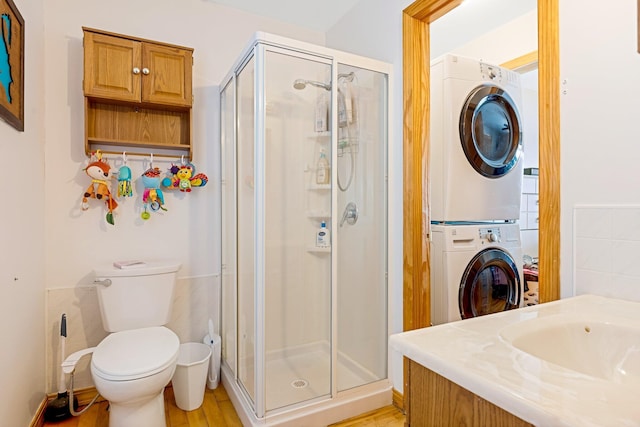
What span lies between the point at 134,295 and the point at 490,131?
2439mm

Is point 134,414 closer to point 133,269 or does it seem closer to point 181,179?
point 133,269

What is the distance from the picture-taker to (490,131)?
2295 mm

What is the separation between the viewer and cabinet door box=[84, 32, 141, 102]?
1.92 metres

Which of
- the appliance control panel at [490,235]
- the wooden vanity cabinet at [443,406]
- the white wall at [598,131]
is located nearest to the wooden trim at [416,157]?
the appliance control panel at [490,235]

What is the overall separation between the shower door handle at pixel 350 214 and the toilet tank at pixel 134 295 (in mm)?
1084

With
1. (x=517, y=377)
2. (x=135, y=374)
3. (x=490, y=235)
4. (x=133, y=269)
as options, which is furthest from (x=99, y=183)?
(x=490, y=235)

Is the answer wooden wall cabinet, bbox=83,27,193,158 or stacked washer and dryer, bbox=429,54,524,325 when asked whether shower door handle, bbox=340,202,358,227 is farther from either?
wooden wall cabinet, bbox=83,27,193,158

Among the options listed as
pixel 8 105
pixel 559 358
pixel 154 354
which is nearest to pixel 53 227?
pixel 8 105

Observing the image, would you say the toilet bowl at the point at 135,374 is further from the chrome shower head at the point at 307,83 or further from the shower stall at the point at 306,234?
the chrome shower head at the point at 307,83

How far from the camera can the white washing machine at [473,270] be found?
2.12 m

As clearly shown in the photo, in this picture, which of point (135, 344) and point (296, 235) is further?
point (296, 235)

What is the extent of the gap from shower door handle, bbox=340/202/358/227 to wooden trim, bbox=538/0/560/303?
1001 mm

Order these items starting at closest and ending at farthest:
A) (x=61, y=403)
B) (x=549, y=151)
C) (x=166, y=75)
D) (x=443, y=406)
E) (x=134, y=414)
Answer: (x=443, y=406) < (x=549, y=151) < (x=134, y=414) < (x=61, y=403) < (x=166, y=75)

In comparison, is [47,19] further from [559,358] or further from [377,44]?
[559,358]
